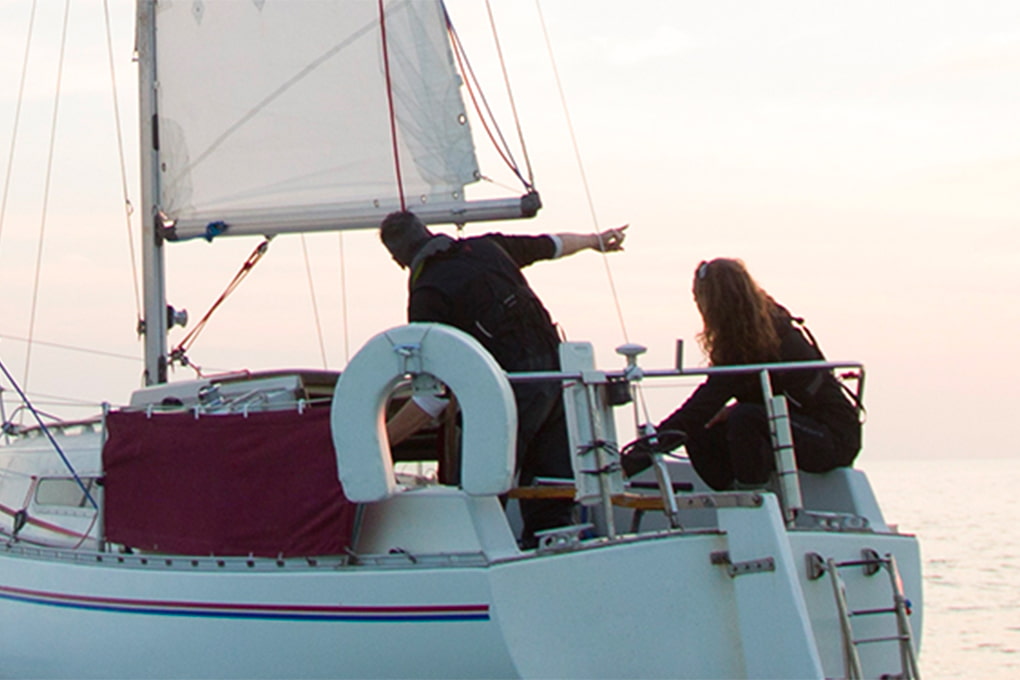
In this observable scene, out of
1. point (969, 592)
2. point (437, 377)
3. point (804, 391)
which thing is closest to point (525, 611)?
point (437, 377)

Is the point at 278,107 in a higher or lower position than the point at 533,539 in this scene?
higher

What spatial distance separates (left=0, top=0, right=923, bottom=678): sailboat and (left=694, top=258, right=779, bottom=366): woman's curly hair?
15.6 inches

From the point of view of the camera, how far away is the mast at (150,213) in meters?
9.55

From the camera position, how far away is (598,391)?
6191mm

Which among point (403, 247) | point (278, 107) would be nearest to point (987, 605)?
point (278, 107)

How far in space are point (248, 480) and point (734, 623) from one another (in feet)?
6.93

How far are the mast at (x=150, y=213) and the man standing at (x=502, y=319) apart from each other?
9.12 feet

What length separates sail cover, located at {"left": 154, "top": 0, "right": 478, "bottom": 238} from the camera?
9.55 m

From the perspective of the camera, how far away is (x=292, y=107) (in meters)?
9.76

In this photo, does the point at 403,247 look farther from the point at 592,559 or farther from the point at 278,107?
the point at 278,107

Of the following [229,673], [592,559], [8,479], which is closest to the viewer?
[592,559]

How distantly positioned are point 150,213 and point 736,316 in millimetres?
4208

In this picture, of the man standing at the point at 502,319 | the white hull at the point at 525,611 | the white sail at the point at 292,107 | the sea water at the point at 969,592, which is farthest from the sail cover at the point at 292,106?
the sea water at the point at 969,592

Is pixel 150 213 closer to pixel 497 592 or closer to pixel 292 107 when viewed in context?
pixel 292 107
